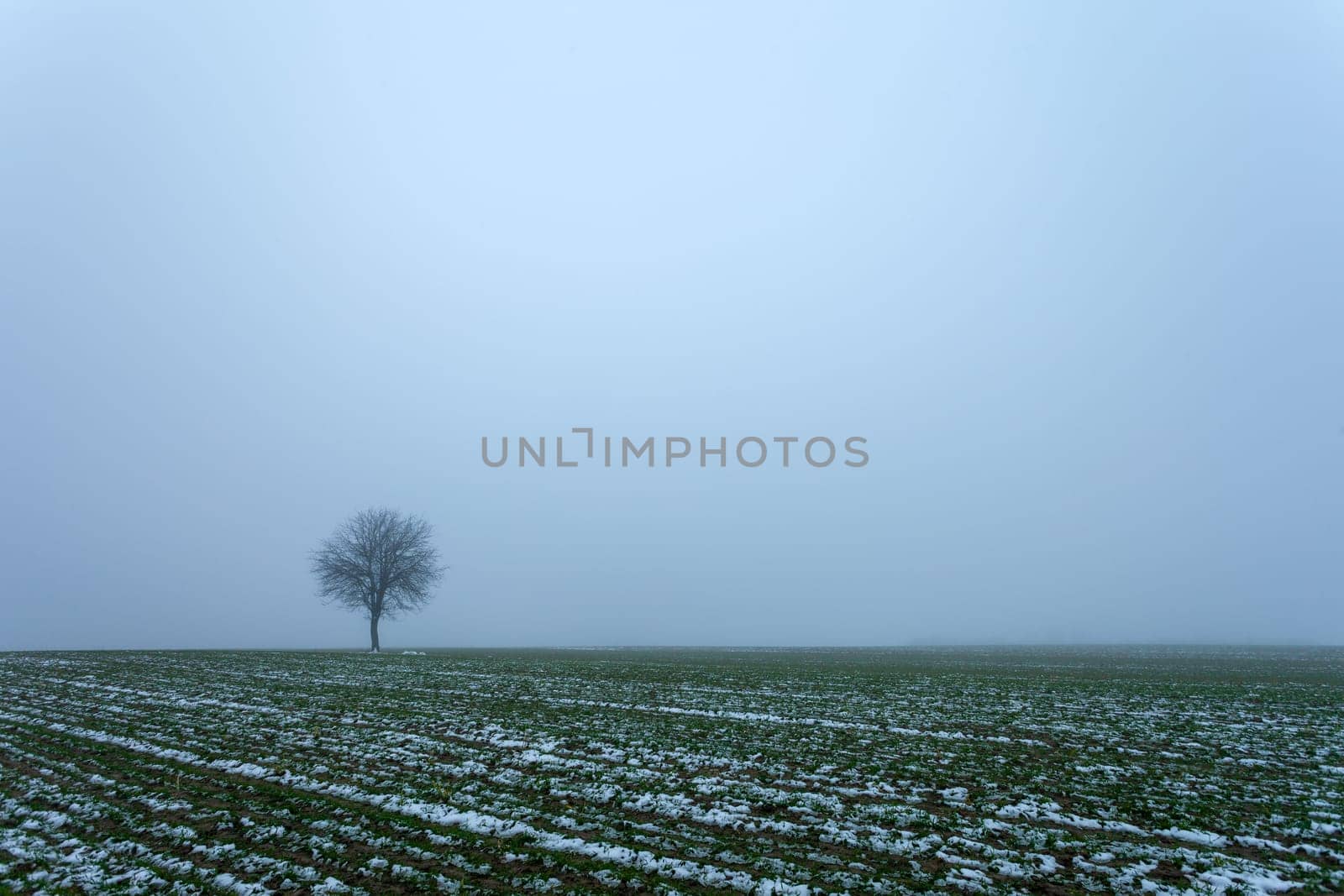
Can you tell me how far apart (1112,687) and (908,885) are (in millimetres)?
25694

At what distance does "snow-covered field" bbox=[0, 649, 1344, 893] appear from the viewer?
874 centimetres

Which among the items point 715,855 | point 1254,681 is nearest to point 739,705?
point 715,855

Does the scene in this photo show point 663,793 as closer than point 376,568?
Yes

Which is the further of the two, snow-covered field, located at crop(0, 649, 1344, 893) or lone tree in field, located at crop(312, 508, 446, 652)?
lone tree in field, located at crop(312, 508, 446, 652)

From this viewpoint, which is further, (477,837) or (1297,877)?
(477,837)

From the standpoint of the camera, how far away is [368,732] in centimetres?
1697

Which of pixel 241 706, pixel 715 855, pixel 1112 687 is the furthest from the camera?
pixel 1112 687

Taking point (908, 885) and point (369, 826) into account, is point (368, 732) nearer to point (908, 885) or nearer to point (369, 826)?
point (369, 826)

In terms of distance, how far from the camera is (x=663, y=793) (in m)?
11.9

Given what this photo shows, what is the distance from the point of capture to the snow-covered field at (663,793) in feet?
28.7

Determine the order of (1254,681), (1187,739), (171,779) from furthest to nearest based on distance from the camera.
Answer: (1254,681)
(1187,739)
(171,779)

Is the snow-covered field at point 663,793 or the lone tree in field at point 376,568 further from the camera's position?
the lone tree in field at point 376,568

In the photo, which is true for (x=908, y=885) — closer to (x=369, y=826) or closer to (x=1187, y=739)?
(x=369, y=826)

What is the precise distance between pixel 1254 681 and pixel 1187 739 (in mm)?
20229
